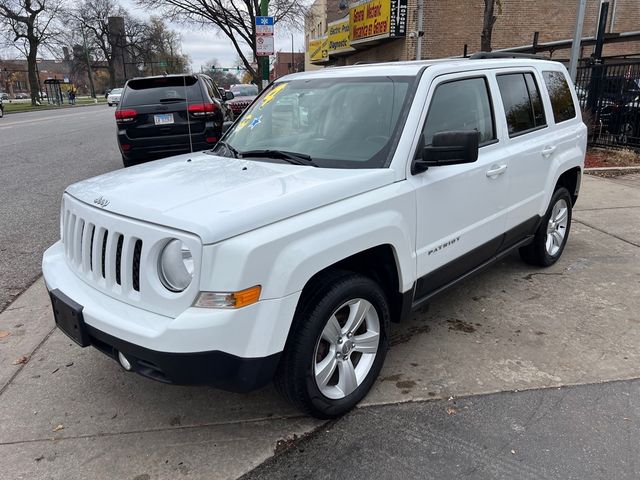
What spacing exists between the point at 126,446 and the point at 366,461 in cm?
123

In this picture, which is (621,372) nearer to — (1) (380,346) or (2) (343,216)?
(1) (380,346)

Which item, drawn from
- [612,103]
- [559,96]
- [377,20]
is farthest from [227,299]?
[377,20]

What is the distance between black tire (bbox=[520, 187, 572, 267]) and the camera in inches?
187

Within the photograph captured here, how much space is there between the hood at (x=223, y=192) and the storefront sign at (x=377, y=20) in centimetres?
1926

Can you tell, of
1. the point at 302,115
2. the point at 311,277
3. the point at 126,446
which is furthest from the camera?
the point at 302,115

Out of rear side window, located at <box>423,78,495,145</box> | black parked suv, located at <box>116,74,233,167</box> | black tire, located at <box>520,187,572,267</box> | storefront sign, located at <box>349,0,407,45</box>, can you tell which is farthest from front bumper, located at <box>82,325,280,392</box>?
storefront sign, located at <box>349,0,407,45</box>

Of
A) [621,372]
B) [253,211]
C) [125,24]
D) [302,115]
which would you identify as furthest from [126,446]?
[125,24]

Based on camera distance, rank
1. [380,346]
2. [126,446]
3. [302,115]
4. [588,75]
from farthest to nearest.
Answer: [588,75] → [302,115] → [380,346] → [126,446]

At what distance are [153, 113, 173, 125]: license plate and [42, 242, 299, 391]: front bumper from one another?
22.3ft

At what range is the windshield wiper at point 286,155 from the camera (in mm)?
3146

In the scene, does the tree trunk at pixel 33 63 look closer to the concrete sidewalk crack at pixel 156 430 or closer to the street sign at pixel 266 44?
the street sign at pixel 266 44

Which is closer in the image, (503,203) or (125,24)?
(503,203)

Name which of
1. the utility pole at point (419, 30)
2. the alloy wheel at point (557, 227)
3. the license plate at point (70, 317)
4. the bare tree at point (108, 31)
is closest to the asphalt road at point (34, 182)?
the license plate at point (70, 317)

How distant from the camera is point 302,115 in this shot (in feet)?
12.0
